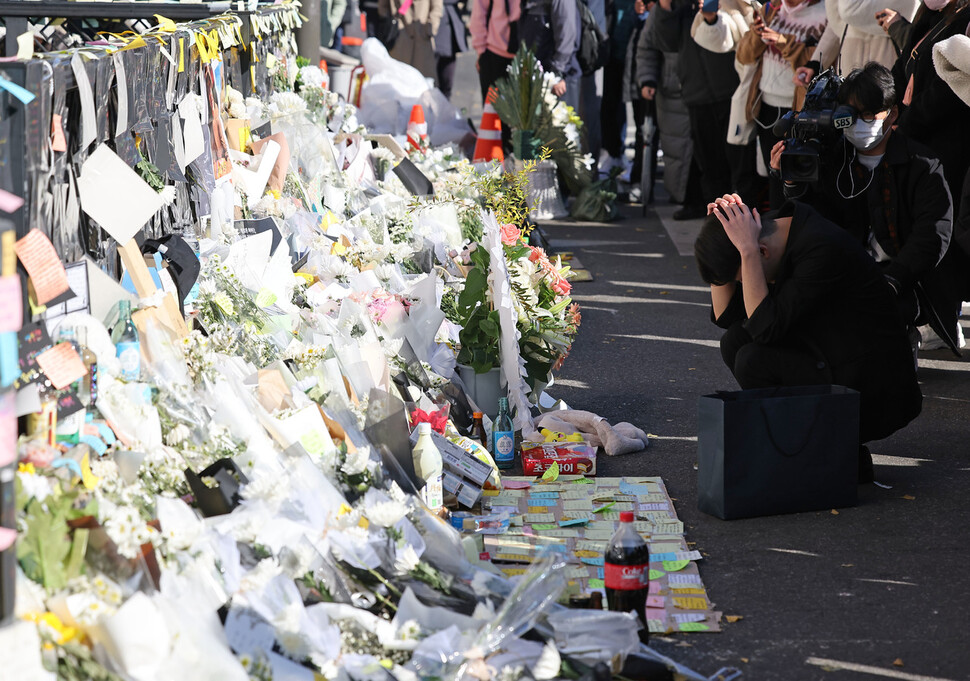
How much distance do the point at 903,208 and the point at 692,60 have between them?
14.2 feet

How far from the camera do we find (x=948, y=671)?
114 inches

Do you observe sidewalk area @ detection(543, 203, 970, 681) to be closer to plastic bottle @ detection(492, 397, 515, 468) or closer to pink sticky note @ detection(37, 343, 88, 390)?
plastic bottle @ detection(492, 397, 515, 468)

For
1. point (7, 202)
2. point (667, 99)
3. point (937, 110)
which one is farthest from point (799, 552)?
point (667, 99)

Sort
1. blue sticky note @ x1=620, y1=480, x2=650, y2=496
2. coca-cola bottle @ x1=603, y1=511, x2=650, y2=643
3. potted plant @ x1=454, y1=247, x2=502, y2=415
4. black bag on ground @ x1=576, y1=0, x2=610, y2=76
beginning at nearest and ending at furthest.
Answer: coca-cola bottle @ x1=603, y1=511, x2=650, y2=643 → blue sticky note @ x1=620, y1=480, x2=650, y2=496 → potted plant @ x1=454, y1=247, x2=502, y2=415 → black bag on ground @ x1=576, y1=0, x2=610, y2=76

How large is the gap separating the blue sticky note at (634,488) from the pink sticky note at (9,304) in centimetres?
269

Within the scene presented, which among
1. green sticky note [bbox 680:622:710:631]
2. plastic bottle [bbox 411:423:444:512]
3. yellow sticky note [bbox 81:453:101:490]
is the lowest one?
green sticky note [bbox 680:622:710:631]

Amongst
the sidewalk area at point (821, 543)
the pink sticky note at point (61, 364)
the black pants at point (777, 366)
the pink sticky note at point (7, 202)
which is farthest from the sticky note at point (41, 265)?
the black pants at point (777, 366)

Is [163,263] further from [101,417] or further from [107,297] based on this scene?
[101,417]

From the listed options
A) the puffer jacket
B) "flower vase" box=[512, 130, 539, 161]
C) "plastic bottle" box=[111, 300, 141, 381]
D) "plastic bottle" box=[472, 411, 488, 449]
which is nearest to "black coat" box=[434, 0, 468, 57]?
the puffer jacket

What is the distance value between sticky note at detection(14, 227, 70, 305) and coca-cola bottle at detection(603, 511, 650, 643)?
1508 millimetres

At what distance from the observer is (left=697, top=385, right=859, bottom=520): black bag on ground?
3785 millimetres

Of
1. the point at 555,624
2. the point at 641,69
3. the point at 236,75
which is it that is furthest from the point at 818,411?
the point at 641,69

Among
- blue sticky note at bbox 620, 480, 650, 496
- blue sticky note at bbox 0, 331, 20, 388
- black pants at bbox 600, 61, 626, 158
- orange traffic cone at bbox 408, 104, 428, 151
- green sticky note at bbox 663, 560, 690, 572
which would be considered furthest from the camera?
black pants at bbox 600, 61, 626, 158

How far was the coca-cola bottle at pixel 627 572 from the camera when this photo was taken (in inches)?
117
